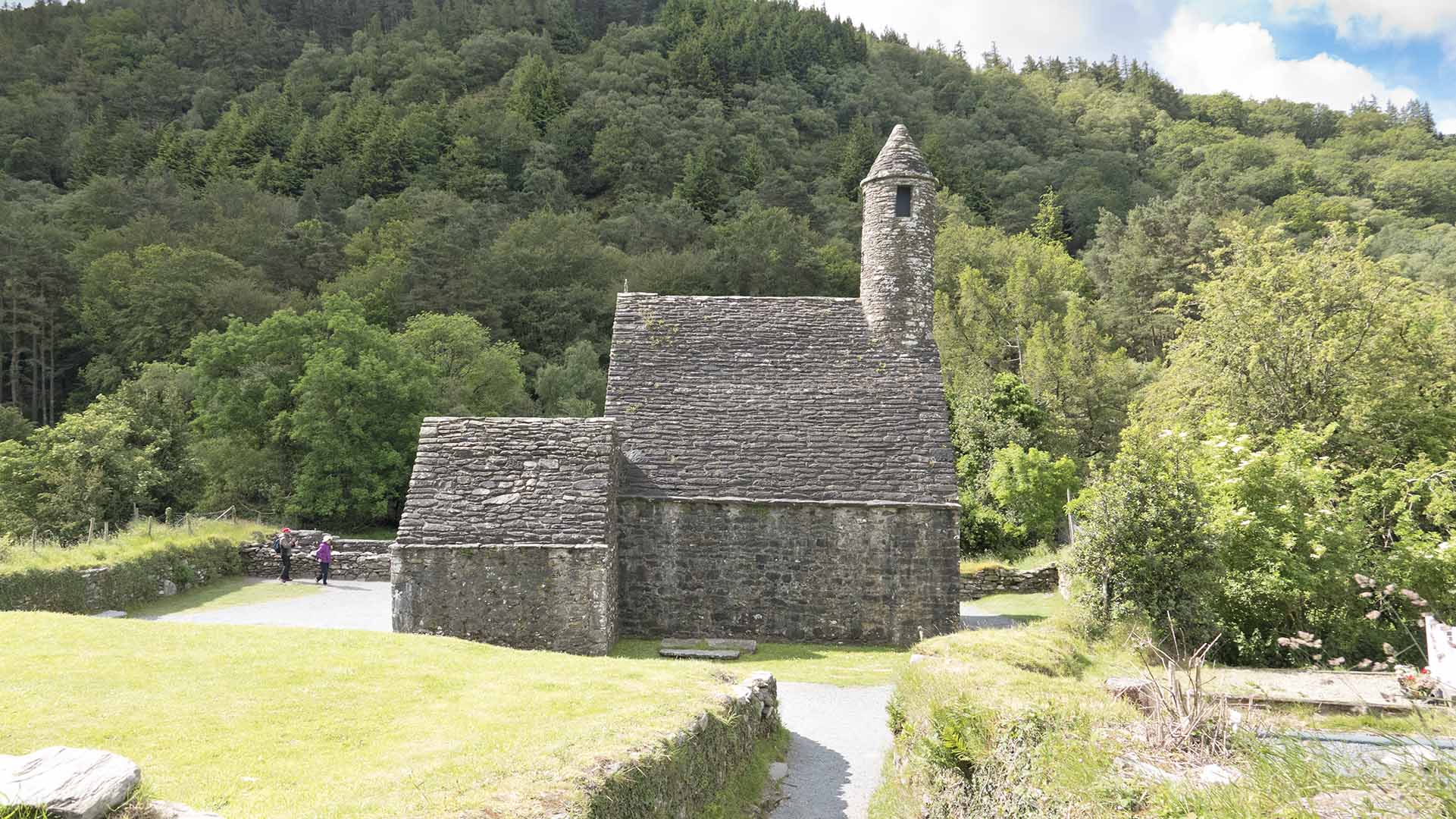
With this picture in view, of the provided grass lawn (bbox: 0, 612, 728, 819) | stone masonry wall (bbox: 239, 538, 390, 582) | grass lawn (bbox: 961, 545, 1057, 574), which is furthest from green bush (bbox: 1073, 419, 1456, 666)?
stone masonry wall (bbox: 239, 538, 390, 582)

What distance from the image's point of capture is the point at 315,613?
64.4 ft

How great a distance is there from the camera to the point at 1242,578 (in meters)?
13.6

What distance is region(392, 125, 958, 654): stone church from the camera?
15.6m

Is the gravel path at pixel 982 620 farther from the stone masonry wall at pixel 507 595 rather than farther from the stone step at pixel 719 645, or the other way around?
the stone masonry wall at pixel 507 595

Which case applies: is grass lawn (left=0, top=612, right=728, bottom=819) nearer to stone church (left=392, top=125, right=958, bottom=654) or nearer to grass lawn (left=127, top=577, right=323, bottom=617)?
stone church (left=392, top=125, right=958, bottom=654)

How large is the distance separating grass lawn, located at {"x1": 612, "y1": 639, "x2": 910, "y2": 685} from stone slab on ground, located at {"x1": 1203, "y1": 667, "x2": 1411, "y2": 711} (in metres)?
5.20

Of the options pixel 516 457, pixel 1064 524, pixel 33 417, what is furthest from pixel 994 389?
pixel 33 417

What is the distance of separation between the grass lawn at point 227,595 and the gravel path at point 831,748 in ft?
49.7

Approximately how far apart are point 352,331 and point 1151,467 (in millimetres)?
31453

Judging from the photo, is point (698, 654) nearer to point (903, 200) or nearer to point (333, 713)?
point (333, 713)

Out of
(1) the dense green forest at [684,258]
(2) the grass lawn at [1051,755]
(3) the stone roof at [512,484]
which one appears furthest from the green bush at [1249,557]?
(3) the stone roof at [512,484]

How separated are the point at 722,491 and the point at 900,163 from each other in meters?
9.81

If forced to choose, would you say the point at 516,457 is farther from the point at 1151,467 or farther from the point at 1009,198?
the point at 1009,198

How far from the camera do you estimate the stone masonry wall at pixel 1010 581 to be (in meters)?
24.9
